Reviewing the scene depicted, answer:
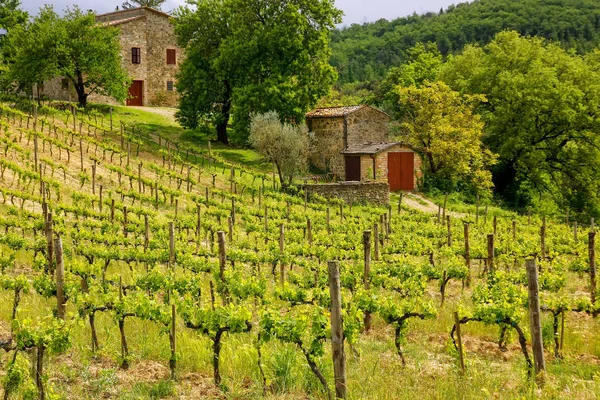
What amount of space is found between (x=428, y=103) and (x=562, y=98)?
26.0 ft

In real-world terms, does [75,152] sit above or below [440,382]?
above

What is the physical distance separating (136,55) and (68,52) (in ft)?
37.2

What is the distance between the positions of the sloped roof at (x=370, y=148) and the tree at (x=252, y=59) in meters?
3.92

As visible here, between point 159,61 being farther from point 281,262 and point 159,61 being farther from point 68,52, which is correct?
point 281,262

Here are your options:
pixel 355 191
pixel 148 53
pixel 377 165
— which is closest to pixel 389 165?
pixel 377 165

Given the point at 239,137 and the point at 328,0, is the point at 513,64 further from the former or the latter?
the point at 239,137

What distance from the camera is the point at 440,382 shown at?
282 inches

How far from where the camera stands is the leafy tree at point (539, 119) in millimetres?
35469

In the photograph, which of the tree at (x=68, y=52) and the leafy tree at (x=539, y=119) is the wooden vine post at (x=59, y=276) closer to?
the tree at (x=68, y=52)

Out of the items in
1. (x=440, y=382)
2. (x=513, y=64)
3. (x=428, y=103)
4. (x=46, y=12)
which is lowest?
(x=440, y=382)

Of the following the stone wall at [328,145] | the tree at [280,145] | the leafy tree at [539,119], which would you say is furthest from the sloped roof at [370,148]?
the leafy tree at [539,119]

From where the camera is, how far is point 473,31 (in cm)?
10769

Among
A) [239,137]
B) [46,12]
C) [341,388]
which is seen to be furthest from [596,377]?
[46,12]

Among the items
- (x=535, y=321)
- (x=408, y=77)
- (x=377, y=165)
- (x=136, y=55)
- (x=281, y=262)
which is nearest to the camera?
(x=535, y=321)
